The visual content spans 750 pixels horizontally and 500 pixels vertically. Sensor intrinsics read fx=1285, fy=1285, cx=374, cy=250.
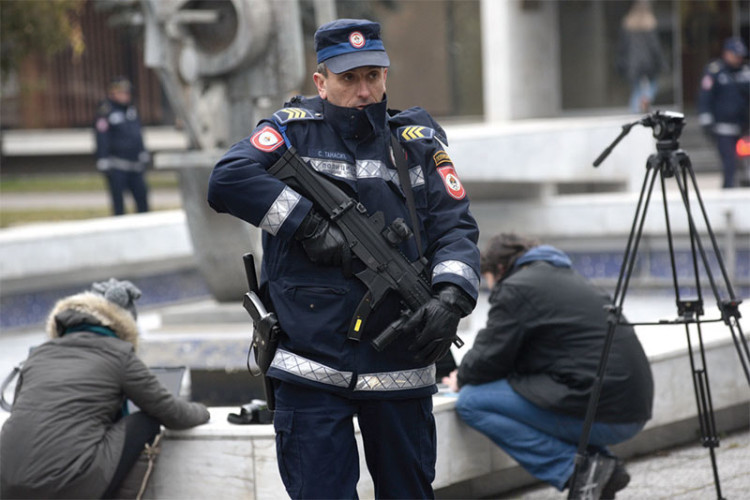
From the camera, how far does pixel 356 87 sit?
3.54 metres

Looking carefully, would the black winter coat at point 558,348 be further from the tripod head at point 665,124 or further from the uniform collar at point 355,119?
the uniform collar at point 355,119

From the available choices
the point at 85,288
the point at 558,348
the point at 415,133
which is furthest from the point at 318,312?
the point at 85,288

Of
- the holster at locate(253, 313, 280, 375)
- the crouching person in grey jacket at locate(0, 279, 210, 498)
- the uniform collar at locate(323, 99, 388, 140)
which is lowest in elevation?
the crouching person in grey jacket at locate(0, 279, 210, 498)

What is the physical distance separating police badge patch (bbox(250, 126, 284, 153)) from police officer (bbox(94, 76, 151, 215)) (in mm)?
11495

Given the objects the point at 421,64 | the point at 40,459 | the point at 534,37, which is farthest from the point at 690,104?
the point at 40,459

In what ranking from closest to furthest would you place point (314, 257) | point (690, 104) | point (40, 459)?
1. point (314, 257)
2. point (40, 459)
3. point (690, 104)

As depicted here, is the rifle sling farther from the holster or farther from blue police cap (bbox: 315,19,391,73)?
the holster

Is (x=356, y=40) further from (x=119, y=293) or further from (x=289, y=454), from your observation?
(x=119, y=293)

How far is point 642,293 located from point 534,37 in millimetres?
11227

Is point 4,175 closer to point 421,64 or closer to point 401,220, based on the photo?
point 421,64

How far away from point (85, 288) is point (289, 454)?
6.72 meters

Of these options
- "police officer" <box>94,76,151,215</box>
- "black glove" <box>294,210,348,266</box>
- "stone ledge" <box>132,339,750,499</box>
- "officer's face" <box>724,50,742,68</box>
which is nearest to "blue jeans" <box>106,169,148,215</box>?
Result: "police officer" <box>94,76,151,215</box>

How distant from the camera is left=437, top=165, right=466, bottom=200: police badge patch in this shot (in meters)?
3.63

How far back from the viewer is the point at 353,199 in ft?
11.6
